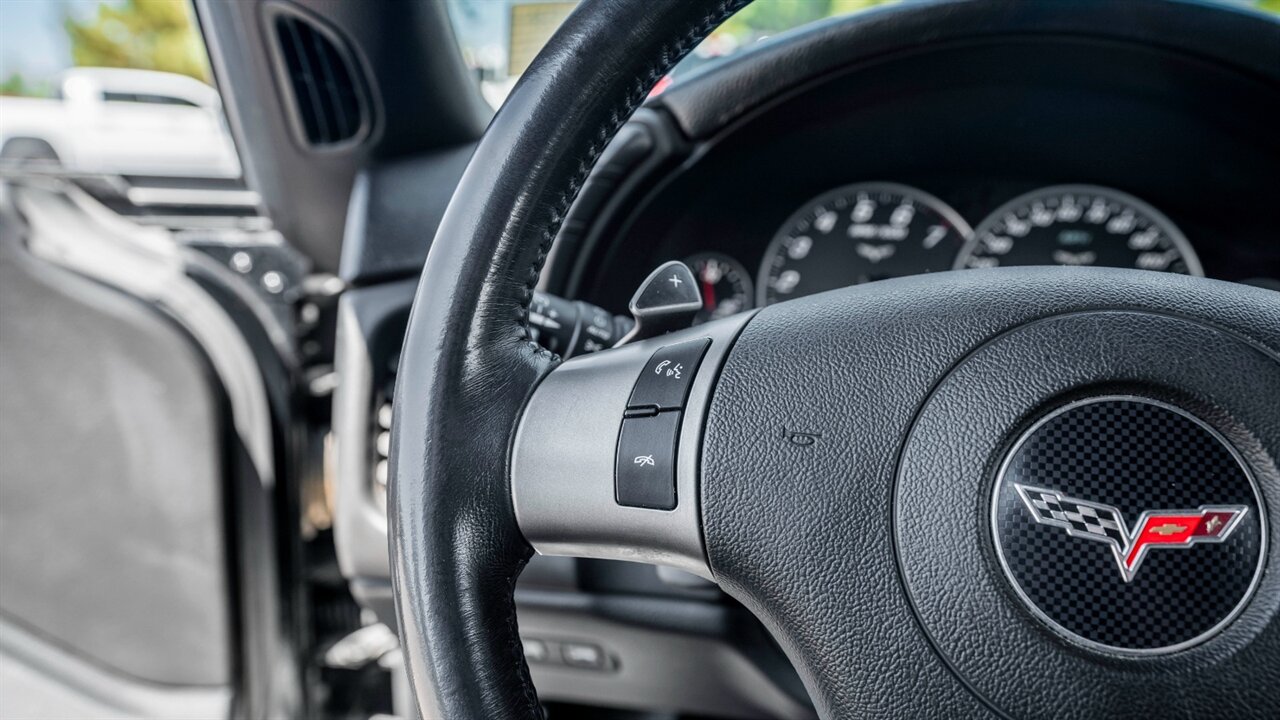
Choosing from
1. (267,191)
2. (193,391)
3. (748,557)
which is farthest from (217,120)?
(748,557)

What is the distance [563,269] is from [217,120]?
742 millimetres

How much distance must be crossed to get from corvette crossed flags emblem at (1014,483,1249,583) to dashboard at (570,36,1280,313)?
755 millimetres

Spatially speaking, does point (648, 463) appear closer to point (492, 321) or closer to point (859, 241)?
point (492, 321)

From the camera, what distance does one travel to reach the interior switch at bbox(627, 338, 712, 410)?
2.15 feet

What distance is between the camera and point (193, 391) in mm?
1463

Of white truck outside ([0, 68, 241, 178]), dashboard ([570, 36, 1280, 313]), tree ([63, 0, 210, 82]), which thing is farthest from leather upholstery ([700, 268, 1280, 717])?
tree ([63, 0, 210, 82])

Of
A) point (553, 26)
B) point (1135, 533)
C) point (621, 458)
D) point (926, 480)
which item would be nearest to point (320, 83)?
point (553, 26)

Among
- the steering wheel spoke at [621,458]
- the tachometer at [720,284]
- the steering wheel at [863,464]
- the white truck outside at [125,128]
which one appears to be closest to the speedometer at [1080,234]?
the tachometer at [720,284]

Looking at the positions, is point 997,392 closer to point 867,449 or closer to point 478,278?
point 867,449

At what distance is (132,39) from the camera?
192 cm

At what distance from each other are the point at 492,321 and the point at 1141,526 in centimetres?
41

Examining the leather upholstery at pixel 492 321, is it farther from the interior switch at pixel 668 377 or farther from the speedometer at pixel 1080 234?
the speedometer at pixel 1080 234

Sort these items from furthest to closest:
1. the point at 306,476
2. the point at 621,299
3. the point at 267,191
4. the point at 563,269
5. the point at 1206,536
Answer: the point at 306,476
the point at 267,191
the point at 621,299
the point at 563,269
the point at 1206,536

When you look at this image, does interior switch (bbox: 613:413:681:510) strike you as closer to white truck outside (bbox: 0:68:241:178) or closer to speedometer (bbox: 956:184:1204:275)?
speedometer (bbox: 956:184:1204:275)
